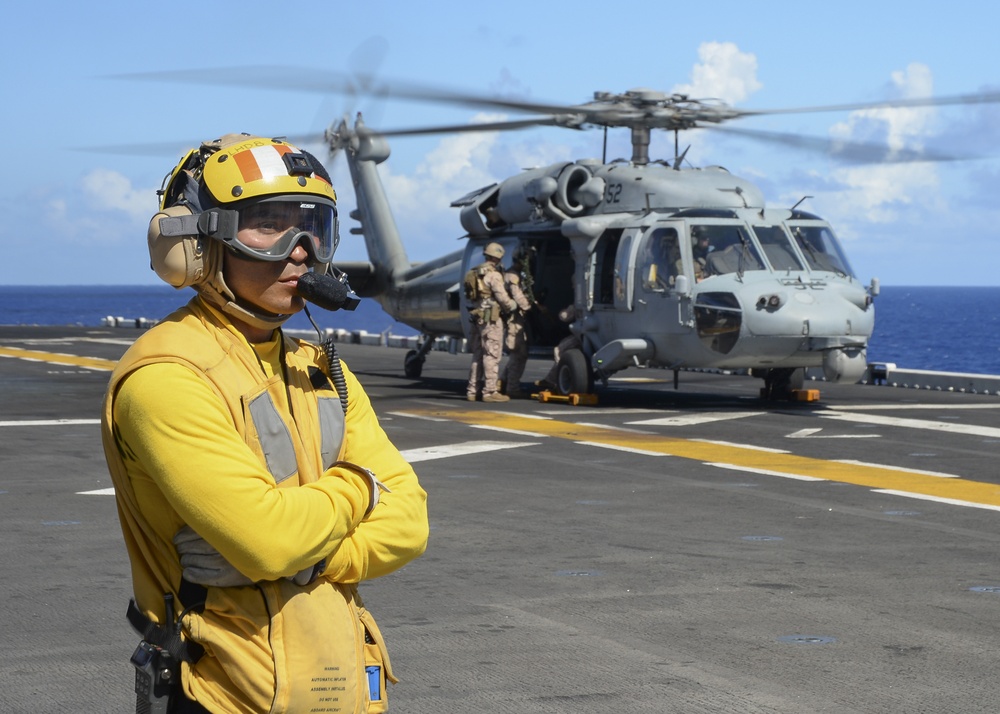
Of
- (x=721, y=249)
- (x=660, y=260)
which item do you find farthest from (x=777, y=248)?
(x=660, y=260)

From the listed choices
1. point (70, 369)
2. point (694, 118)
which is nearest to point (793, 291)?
point (694, 118)

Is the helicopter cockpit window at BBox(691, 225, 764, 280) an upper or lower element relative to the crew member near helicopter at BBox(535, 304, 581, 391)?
upper

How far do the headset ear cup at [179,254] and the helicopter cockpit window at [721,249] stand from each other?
1373 cm

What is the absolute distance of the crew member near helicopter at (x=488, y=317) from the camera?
17.6 meters

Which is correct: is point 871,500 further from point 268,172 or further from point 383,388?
point 383,388

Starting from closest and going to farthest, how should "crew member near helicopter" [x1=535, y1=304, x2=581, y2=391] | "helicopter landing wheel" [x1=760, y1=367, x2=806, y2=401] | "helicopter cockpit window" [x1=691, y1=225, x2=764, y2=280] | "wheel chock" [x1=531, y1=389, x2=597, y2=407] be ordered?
1. "helicopter cockpit window" [x1=691, y1=225, x2=764, y2=280]
2. "wheel chock" [x1=531, y1=389, x2=597, y2=407]
3. "helicopter landing wheel" [x1=760, y1=367, x2=806, y2=401]
4. "crew member near helicopter" [x1=535, y1=304, x2=581, y2=391]

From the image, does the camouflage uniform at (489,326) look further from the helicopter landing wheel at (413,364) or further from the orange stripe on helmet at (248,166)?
the orange stripe on helmet at (248,166)

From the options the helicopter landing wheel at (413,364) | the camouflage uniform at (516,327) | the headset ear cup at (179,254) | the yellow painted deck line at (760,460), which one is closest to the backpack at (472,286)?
the camouflage uniform at (516,327)

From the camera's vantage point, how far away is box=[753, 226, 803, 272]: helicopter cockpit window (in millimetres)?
16219

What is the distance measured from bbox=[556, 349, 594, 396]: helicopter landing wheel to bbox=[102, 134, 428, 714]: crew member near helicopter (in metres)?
14.4

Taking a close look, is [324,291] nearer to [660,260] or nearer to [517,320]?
[660,260]

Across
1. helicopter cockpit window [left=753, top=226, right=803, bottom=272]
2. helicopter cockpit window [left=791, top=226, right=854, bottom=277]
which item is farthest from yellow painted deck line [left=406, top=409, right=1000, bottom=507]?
helicopter cockpit window [left=791, top=226, right=854, bottom=277]

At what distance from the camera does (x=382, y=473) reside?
2.95 meters

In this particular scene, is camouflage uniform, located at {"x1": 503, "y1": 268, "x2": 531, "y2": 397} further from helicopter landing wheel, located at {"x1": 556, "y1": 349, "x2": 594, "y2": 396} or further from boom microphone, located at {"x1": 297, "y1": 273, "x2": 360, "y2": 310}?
boom microphone, located at {"x1": 297, "y1": 273, "x2": 360, "y2": 310}
